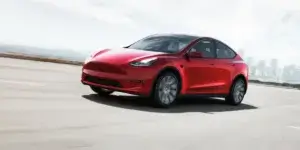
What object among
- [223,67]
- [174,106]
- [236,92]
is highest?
[223,67]

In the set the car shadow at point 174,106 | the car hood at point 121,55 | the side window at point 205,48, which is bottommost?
the car shadow at point 174,106

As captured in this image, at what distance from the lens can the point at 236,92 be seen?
13.1 metres

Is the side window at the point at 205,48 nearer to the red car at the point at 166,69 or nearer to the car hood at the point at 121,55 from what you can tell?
the red car at the point at 166,69

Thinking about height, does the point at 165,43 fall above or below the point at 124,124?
above

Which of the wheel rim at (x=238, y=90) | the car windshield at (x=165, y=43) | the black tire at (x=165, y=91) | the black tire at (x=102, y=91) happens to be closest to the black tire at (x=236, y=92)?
the wheel rim at (x=238, y=90)

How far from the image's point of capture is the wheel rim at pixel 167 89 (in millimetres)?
10526

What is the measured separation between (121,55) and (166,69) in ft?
2.89

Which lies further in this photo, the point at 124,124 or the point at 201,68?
the point at 201,68

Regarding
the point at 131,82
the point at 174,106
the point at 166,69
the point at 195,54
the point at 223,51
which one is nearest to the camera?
the point at 131,82

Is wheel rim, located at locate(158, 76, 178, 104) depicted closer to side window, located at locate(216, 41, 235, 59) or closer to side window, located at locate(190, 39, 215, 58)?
side window, located at locate(190, 39, 215, 58)

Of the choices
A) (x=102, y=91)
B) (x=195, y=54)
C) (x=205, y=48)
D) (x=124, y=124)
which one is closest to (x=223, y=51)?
(x=205, y=48)

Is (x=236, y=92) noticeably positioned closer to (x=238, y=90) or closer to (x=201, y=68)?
(x=238, y=90)

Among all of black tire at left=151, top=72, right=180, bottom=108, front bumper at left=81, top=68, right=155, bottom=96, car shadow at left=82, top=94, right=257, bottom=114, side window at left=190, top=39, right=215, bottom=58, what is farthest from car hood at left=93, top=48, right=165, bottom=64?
side window at left=190, top=39, right=215, bottom=58

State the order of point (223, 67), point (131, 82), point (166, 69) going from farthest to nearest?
1. point (223, 67)
2. point (166, 69)
3. point (131, 82)
